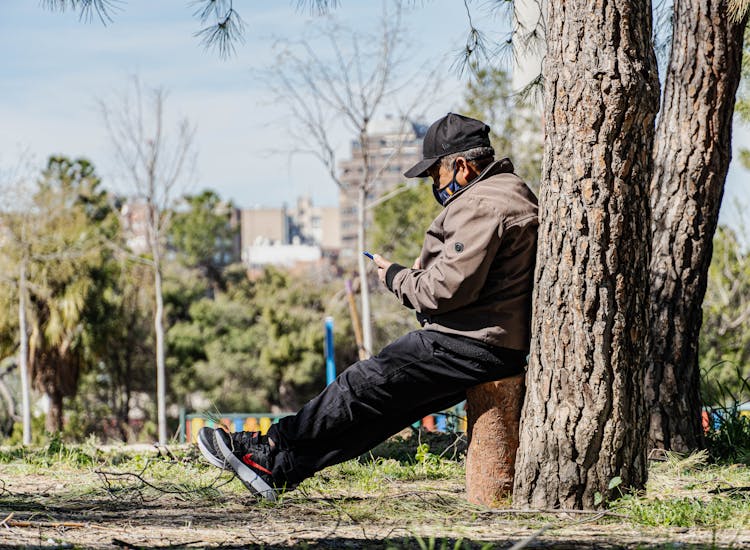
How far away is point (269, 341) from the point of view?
32469 millimetres

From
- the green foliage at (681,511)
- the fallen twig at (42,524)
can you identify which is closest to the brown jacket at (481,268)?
the green foliage at (681,511)

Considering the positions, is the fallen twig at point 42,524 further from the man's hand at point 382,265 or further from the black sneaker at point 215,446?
the man's hand at point 382,265

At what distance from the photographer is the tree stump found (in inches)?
148

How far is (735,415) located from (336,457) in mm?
2480

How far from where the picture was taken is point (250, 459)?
4.00 meters

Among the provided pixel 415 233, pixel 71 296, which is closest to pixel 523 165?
pixel 415 233

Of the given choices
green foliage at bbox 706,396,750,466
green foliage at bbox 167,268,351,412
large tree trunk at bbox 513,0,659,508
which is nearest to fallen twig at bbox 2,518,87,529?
large tree trunk at bbox 513,0,659,508

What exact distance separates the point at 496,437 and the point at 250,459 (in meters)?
1.04

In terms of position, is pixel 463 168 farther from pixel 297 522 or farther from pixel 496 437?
pixel 297 522

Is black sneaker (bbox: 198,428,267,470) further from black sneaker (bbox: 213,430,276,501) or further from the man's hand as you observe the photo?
the man's hand

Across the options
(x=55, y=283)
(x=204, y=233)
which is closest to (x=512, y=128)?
(x=55, y=283)

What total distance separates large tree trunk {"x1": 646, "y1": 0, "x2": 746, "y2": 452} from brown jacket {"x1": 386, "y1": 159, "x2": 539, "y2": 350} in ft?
4.96

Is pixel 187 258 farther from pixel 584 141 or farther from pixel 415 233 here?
pixel 584 141

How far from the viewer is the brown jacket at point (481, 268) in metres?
3.55
